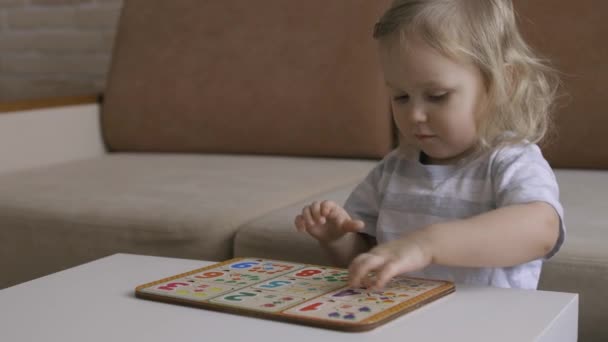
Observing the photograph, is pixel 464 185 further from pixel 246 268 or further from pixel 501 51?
pixel 246 268

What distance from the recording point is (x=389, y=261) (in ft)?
3.23

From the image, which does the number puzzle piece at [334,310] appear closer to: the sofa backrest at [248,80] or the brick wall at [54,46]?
the sofa backrest at [248,80]

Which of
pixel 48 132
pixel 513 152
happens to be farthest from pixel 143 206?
pixel 48 132

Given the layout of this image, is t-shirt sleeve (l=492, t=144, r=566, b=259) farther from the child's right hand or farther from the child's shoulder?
the child's right hand

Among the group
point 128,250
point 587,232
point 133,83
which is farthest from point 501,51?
point 133,83

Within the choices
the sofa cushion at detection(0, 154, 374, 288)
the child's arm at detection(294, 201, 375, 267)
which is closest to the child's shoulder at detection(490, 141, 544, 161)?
the child's arm at detection(294, 201, 375, 267)

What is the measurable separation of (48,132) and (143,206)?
907mm

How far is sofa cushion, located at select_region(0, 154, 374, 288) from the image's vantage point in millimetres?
1656

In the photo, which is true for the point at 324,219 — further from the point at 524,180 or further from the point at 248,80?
the point at 248,80

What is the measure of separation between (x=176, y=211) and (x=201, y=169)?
488 millimetres

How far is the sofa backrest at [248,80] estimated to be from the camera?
227 cm

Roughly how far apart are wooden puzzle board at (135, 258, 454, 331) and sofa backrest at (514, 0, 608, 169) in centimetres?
99

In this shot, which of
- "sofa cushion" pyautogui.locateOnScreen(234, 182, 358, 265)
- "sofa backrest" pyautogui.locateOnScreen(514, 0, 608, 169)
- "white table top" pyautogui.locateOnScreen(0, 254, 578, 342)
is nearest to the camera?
"white table top" pyautogui.locateOnScreen(0, 254, 578, 342)

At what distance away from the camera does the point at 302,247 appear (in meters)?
1.50
